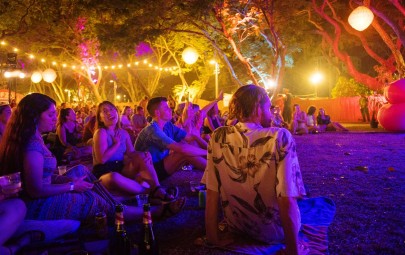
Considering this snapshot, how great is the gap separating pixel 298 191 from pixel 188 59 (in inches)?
574

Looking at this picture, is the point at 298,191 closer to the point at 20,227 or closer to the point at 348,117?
the point at 20,227

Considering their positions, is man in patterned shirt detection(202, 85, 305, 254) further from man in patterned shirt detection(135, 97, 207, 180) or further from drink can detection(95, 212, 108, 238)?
man in patterned shirt detection(135, 97, 207, 180)

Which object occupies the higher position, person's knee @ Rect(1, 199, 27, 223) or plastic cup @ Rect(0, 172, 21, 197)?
plastic cup @ Rect(0, 172, 21, 197)

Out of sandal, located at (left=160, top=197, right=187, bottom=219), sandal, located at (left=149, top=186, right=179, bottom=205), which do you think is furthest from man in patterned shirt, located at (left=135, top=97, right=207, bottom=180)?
sandal, located at (left=160, top=197, right=187, bottom=219)

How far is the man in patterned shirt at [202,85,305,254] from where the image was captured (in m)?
2.88

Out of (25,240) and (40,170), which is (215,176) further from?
(25,240)

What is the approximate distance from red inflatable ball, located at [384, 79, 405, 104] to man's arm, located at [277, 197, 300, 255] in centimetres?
1191

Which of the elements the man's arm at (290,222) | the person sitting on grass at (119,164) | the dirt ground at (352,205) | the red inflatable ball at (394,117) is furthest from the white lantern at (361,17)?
the man's arm at (290,222)

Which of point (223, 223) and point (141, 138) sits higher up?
point (141, 138)

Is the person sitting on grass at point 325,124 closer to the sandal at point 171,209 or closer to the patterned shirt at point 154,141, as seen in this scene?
the patterned shirt at point 154,141

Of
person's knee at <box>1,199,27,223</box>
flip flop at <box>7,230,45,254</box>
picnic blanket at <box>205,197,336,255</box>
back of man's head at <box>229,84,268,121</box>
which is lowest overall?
picnic blanket at <box>205,197,336,255</box>

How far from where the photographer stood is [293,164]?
2.92 meters

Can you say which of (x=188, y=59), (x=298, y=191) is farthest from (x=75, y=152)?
(x=188, y=59)

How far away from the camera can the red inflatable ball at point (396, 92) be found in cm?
1299
